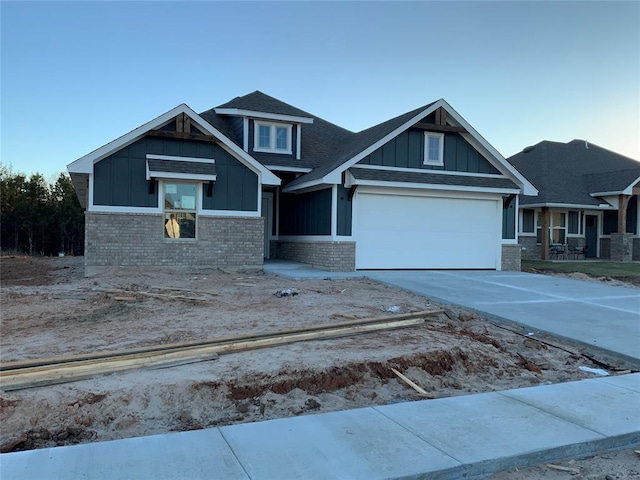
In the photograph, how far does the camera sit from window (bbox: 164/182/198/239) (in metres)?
15.9

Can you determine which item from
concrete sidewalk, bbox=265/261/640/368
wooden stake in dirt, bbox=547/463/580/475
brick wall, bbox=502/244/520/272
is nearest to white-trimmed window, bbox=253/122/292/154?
concrete sidewalk, bbox=265/261/640/368

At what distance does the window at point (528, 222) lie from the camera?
2680 centimetres

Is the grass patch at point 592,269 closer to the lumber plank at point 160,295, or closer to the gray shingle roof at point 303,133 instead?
the gray shingle roof at point 303,133

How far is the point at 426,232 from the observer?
1766 centimetres

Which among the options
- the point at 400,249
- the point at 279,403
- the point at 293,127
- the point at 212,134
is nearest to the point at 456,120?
the point at 400,249

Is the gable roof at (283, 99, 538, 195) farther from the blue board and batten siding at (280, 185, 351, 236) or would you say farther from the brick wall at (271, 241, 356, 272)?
the brick wall at (271, 241, 356, 272)

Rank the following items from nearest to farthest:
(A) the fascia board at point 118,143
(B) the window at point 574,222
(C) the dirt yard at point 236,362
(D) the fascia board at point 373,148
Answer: (C) the dirt yard at point 236,362, (A) the fascia board at point 118,143, (D) the fascia board at point 373,148, (B) the window at point 574,222

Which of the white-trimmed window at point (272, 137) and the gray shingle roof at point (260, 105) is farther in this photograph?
the gray shingle roof at point (260, 105)

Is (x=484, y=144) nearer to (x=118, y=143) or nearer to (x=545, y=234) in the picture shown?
(x=545, y=234)

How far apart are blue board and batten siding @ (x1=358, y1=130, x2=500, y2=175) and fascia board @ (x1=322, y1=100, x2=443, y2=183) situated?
23 cm

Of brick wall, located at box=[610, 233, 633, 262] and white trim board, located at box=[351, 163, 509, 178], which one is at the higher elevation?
white trim board, located at box=[351, 163, 509, 178]

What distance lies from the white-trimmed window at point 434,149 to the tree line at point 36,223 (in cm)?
2541

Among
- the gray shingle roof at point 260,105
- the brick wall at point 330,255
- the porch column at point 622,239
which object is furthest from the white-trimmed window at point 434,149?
the porch column at point 622,239

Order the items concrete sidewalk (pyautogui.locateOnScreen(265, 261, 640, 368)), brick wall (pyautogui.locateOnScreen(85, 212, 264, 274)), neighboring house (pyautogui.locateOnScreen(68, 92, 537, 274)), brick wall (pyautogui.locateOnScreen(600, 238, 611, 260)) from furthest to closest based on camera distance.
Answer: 1. brick wall (pyautogui.locateOnScreen(600, 238, 611, 260))
2. neighboring house (pyautogui.locateOnScreen(68, 92, 537, 274))
3. brick wall (pyautogui.locateOnScreen(85, 212, 264, 274))
4. concrete sidewalk (pyautogui.locateOnScreen(265, 261, 640, 368))
